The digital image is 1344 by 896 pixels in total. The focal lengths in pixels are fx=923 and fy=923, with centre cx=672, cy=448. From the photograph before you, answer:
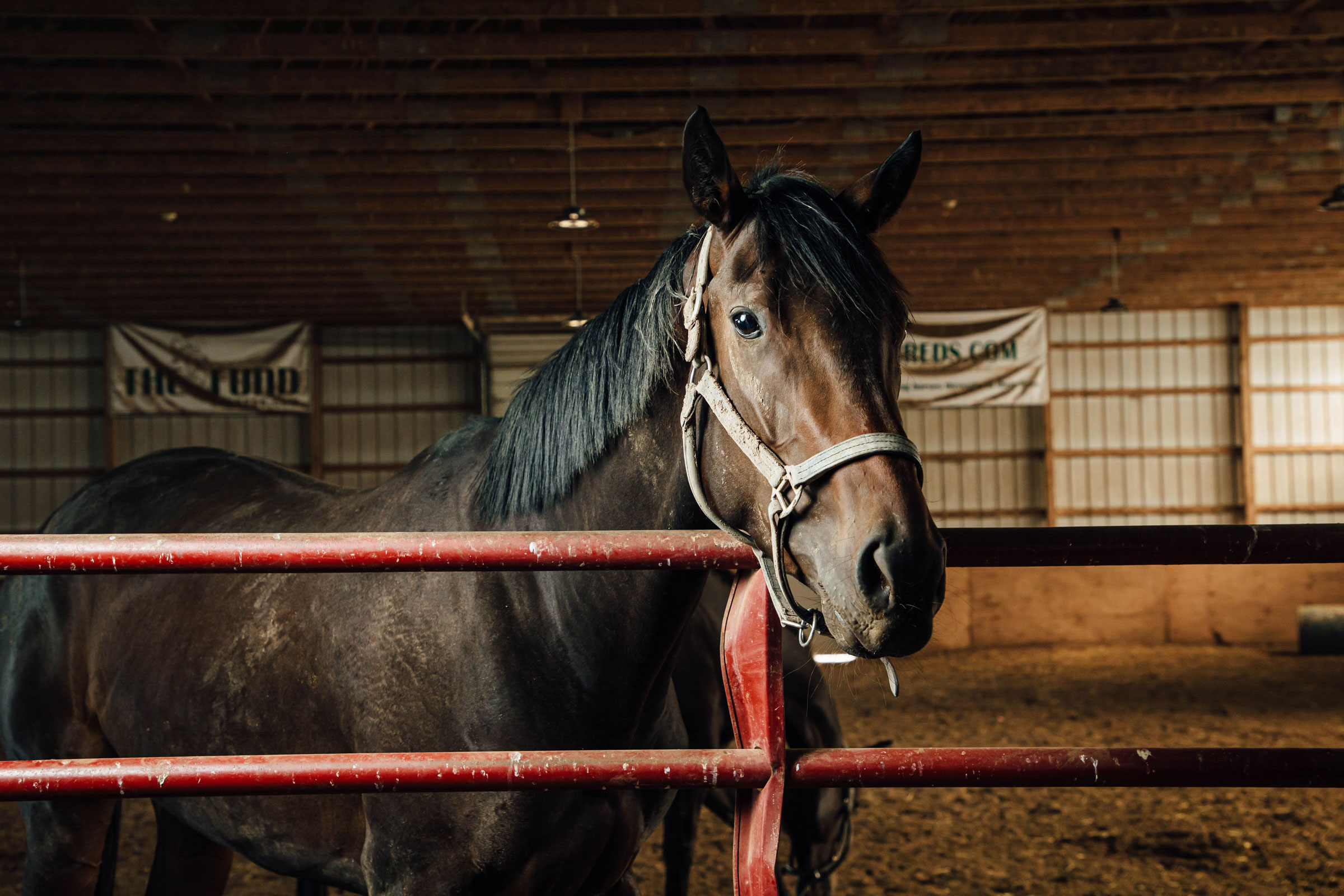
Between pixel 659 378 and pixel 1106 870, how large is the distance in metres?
3.86

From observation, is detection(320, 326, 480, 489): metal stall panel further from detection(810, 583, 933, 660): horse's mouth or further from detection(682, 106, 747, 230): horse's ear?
detection(810, 583, 933, 660): horse's mouth

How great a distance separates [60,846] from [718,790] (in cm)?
185

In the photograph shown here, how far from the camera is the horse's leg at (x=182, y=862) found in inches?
97.6

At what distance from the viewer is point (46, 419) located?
41.3 ft

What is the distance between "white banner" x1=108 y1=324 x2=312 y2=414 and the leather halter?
38.1 ft

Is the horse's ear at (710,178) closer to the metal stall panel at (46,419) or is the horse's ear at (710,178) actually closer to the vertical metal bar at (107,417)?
the vertical metal bar at (107,417)

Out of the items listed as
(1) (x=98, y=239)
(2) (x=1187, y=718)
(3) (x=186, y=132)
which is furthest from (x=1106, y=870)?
(1) (x=98, y=239)

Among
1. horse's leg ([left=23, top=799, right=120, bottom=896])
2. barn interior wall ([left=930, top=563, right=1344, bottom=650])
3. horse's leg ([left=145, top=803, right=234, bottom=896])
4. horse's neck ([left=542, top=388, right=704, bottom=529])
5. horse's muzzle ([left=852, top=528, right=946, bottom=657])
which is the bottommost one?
barn interior wall ([left=930, top=563, right=1344, bottom=650])

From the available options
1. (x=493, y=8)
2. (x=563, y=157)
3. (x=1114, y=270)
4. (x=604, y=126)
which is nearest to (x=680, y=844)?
(x=493, y=8)

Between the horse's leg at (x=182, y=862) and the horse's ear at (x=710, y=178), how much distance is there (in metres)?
2.20

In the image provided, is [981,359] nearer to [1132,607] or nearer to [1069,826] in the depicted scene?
[1132,607]

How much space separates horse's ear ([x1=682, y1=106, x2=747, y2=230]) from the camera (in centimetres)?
126

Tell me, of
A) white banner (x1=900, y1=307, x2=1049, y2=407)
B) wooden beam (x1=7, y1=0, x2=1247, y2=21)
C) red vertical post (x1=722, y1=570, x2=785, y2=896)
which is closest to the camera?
red vertical post (x1=722, y1=570, x2=785, y2=896)

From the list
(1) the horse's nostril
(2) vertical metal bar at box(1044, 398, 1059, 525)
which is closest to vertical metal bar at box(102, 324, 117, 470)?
(2) vertical metal bar at box(1044, 398, 1059, 525)
